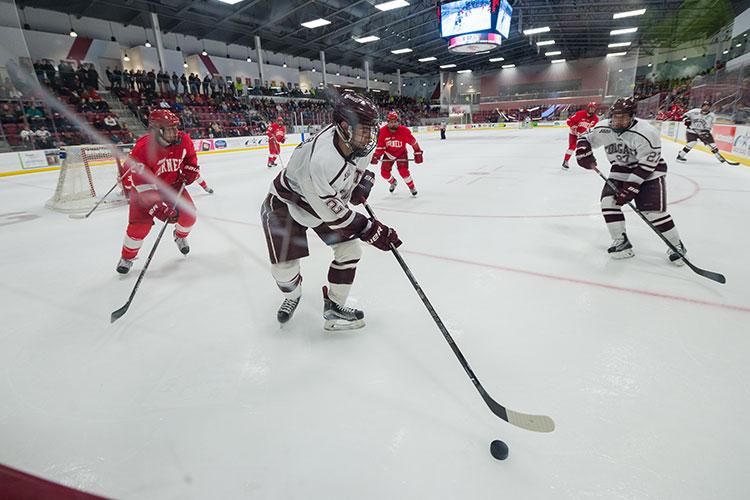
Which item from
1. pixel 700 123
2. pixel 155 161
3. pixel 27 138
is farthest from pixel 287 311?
pixel 27 138

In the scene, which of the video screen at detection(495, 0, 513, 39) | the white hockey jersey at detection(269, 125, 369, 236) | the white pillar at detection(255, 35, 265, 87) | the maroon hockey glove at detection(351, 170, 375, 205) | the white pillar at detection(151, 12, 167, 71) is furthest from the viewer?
the white pillar at detection(255, 35, 265, 87)

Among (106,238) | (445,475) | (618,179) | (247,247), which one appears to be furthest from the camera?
(106,238)

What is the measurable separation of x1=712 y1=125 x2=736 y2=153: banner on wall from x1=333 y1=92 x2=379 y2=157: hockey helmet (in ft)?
31.6

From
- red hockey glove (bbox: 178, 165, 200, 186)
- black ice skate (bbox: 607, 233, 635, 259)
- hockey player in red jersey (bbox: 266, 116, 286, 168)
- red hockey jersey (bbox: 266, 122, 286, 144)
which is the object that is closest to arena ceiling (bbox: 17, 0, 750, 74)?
red hockey jersey (bbox: 266, 122, 286, 144)

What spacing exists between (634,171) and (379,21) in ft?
69.1

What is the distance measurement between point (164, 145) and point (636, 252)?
3963 millimetres

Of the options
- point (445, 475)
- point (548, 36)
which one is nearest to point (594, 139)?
point (445, 475)

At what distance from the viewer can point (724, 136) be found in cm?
817

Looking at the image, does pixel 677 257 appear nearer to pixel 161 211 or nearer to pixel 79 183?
pixel 161 211

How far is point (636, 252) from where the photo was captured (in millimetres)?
3115

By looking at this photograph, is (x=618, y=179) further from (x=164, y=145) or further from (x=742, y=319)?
(x=164, y=145)

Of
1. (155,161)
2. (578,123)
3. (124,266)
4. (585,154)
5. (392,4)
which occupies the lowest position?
(124,266)

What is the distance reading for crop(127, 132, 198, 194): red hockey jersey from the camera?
297cm

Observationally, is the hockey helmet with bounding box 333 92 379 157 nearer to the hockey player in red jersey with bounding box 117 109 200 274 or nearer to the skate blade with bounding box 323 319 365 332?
the skate blade with bounding box 323 319 365 332
